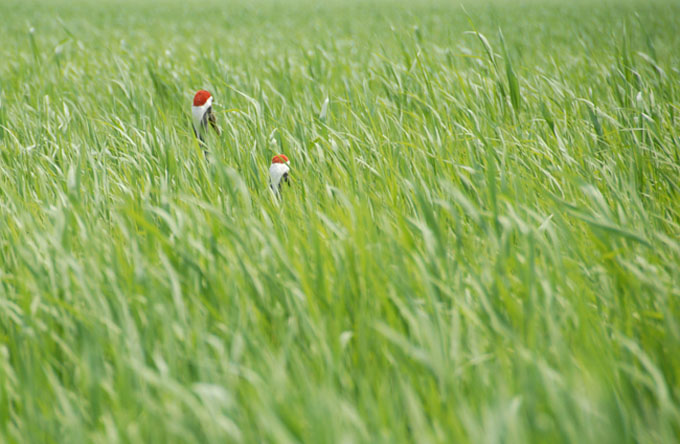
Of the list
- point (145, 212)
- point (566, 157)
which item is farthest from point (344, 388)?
point (566, 157)

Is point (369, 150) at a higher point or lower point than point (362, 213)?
lower

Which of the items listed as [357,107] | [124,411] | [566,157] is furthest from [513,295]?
[357,107]

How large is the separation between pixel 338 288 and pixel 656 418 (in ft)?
2.07

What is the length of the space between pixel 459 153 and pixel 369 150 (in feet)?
1.22

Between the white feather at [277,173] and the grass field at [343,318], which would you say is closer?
the grass field at [343,318]

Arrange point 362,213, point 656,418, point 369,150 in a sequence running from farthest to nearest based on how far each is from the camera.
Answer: point 369,150 → point 362,213 → point 656,418

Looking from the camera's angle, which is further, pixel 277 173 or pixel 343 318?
pixel 277 173

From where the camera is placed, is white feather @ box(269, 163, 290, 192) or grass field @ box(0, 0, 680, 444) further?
white feather @ box(269, 163, 290, 192)

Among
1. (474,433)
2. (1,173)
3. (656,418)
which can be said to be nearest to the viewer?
(474,433)

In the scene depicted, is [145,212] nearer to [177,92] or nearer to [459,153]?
[459,153]

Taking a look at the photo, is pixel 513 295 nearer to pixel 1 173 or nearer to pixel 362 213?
pixel 362 213

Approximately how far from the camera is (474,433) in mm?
747

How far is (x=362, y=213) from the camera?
4.33 ft

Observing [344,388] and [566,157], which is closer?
[344,388]
